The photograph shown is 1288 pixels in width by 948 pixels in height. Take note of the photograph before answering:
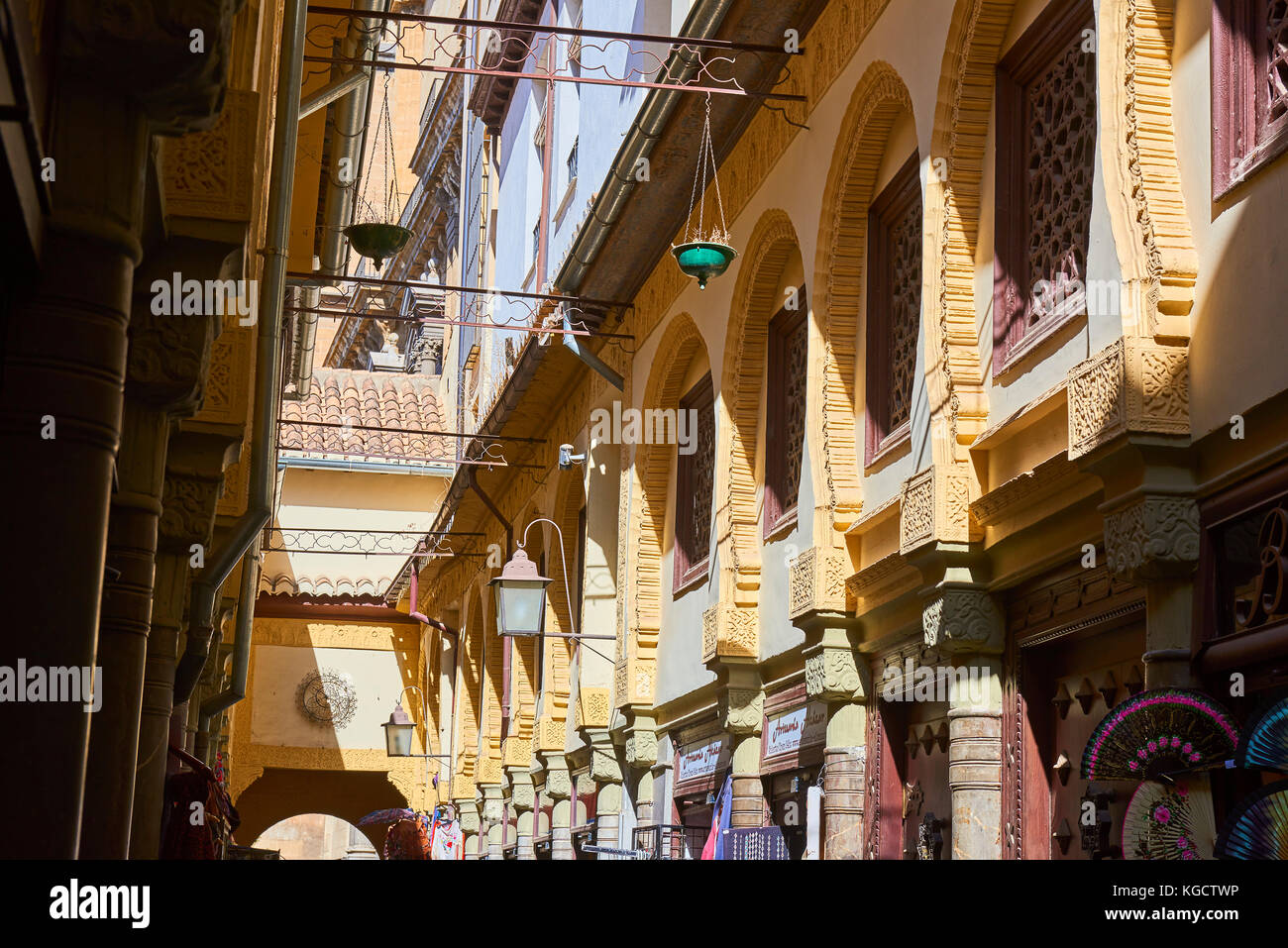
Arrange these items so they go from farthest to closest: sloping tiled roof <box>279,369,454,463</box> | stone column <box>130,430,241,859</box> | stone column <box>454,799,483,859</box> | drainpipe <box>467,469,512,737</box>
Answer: sloping tiled roof <box>279,369,454,463</box> → stone column <box>454,799,483,859</box> → drainpipe <box>467,469,512,737</box> → stone column <box>130,430,241,859</box>

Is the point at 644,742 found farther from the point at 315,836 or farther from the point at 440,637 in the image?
the point at 315,836

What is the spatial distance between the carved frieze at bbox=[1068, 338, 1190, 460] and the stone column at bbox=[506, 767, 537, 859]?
A: 672 inches

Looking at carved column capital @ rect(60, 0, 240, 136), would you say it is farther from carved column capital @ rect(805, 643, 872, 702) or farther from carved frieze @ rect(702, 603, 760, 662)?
carved frieze @ rect(702, 603, 760, 662)

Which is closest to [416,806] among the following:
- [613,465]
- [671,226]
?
[613,465]

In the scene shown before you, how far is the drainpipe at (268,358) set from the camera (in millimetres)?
8961

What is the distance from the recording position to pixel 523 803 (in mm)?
22562

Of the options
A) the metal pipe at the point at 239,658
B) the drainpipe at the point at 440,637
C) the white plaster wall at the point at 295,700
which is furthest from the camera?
the white plaster wall at the point at 295,700

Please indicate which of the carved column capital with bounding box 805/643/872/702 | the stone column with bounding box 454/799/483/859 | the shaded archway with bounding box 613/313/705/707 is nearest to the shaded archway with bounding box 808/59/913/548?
the carved column capital with bounding box 805/643/872/702

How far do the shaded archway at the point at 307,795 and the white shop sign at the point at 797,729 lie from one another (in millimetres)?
24147

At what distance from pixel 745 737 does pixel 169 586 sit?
4852 mm

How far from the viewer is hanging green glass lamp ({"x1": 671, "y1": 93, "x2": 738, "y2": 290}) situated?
35.6 feet

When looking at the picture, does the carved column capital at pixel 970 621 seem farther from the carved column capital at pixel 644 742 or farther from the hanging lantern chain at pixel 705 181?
the carved column capital at pixel 644 742

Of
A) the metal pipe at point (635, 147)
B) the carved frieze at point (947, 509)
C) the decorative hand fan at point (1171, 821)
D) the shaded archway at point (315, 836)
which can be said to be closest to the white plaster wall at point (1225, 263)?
the decorative hand fan at point (1171, 821)

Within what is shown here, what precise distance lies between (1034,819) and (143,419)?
14.7 ft
